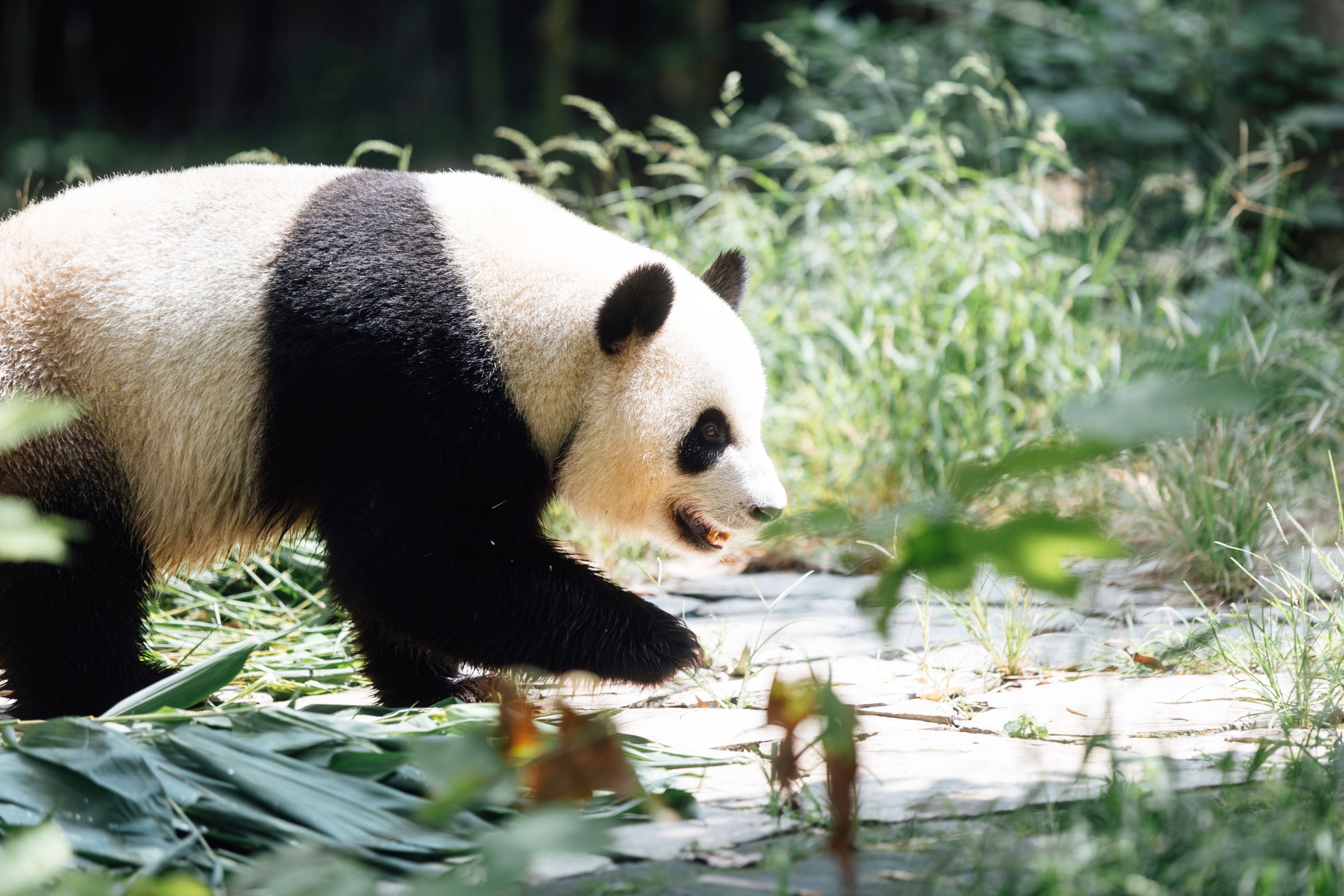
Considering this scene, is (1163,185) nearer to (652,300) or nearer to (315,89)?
(652,300)

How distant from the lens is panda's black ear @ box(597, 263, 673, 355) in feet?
8.95

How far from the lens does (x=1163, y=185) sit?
20.9 ft

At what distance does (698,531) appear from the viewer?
10.1 ft

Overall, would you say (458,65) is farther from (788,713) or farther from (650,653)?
(788,713)

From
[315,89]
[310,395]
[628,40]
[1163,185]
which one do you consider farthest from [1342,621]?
[315,89]

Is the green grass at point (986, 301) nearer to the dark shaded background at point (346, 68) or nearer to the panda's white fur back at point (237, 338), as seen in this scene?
the panda's white fur back at point (237, 338)

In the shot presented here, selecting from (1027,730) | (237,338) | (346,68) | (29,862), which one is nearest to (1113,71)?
(1027,730)

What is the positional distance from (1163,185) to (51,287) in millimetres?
5550

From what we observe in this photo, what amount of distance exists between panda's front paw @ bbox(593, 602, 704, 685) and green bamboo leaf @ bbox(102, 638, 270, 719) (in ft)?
2.58

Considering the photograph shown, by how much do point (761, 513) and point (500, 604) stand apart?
26.9 inches

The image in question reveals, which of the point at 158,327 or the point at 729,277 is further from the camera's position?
the point at 729,277

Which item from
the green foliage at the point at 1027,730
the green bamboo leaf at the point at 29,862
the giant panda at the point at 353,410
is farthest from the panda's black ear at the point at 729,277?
the green bamboo leaf at the point at 29,862

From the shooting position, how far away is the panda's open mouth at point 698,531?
3.05 meters

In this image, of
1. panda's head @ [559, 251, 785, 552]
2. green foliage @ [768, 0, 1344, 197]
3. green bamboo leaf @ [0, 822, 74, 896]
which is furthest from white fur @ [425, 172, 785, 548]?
green foliage @ [768, 0, 1344, 197]
